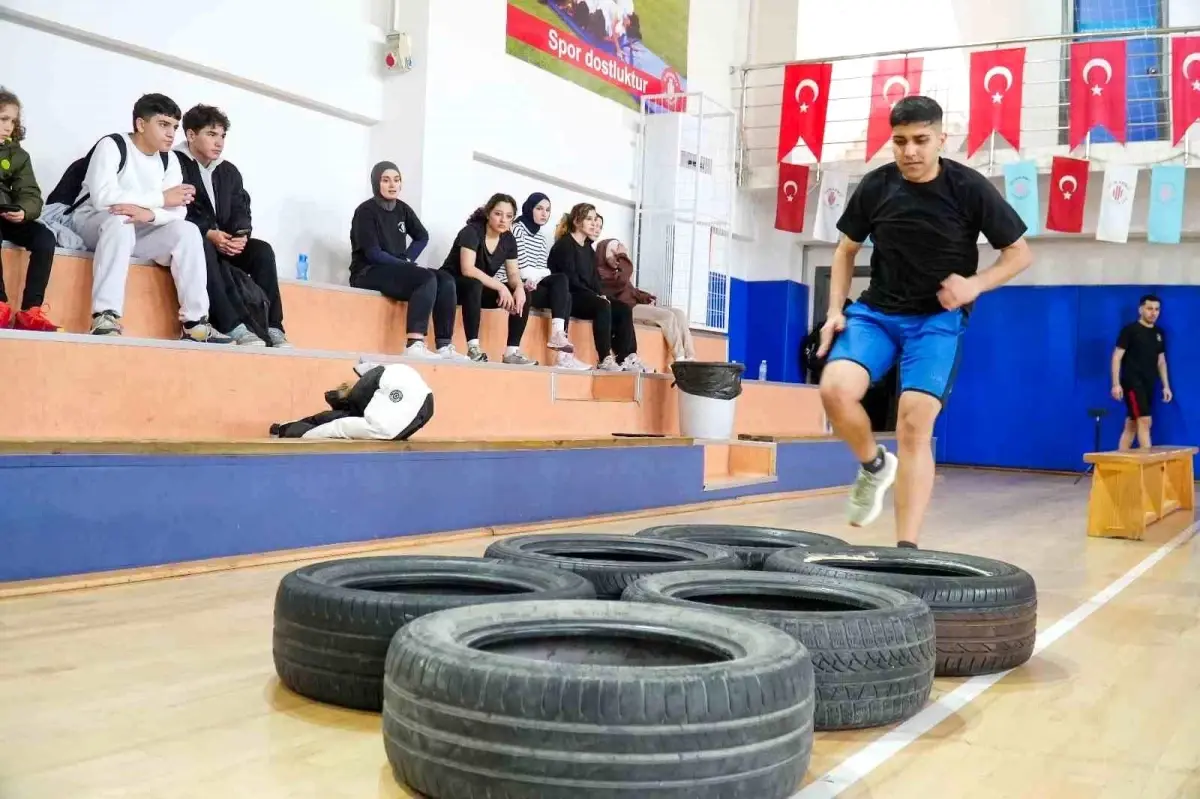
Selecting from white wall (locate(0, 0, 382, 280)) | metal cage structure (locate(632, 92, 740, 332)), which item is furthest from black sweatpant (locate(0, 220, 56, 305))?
metal cage structure (locate(632, 92, 740, 332))

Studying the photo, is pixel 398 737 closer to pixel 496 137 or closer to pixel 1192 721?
pixel 1192 721

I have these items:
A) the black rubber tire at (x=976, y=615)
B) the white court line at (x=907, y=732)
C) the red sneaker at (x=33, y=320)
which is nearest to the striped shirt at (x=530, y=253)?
the red sneaker at (x=33, y=320)

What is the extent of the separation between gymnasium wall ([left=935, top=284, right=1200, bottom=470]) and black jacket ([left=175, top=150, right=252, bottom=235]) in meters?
7.37

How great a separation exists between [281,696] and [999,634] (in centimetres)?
133

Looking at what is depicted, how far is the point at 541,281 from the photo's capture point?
6.32 meters

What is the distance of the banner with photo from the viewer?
24.1 ft

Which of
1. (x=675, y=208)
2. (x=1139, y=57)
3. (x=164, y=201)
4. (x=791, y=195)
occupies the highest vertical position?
(x=1139, y=57)

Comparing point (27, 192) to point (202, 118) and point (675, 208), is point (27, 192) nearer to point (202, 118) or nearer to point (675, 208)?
point (202, 118)

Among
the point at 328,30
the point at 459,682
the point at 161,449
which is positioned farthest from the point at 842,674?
the point at 328,30

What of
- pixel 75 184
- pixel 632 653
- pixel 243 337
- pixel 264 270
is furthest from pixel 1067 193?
pixel 632 653

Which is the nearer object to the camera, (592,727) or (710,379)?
(592,727)

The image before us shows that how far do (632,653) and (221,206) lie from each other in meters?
3.46

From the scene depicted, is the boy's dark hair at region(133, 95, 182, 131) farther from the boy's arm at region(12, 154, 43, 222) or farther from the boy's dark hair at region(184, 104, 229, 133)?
the boy's arm at region(12, 154, 43, 222)

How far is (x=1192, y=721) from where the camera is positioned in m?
1.78
